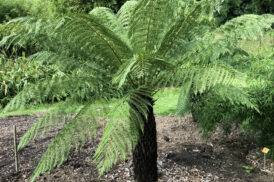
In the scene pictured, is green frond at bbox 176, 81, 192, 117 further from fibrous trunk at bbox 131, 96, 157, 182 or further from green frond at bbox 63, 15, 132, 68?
green frond at bbox 63, 15, 132, 68

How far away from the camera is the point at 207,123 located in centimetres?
262

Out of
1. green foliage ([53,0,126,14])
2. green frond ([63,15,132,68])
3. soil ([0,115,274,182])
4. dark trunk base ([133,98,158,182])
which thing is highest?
green foliage ([53,0,126,14])

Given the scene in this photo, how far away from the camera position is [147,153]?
2197 millimetres

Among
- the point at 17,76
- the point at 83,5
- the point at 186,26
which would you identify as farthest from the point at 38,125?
the point at 83,5

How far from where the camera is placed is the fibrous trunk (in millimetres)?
2156

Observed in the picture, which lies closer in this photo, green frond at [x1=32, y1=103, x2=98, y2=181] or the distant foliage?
green frond at [x1=32, y1=103, x2=98, y2=181]

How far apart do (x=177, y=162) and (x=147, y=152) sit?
26.7 inches

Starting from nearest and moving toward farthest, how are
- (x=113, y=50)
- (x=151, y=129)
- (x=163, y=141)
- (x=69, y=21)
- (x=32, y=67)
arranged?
(x=69, y=21)
(x=113, y=50)
(x=151, y=129)
(x=163, y=141)
(x=32, y=67)

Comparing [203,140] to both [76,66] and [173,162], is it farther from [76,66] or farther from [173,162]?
[76,66]

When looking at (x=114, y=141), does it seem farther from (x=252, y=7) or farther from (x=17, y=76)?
(x=252, y=7)

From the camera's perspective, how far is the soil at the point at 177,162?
95.5 inches

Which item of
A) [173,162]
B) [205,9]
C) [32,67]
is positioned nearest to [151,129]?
[173,162]

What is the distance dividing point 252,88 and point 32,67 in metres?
6.00

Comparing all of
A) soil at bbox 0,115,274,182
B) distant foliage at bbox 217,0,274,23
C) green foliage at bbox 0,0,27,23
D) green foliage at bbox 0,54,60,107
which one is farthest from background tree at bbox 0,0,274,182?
green foliage at bbox 0,0,27,23
